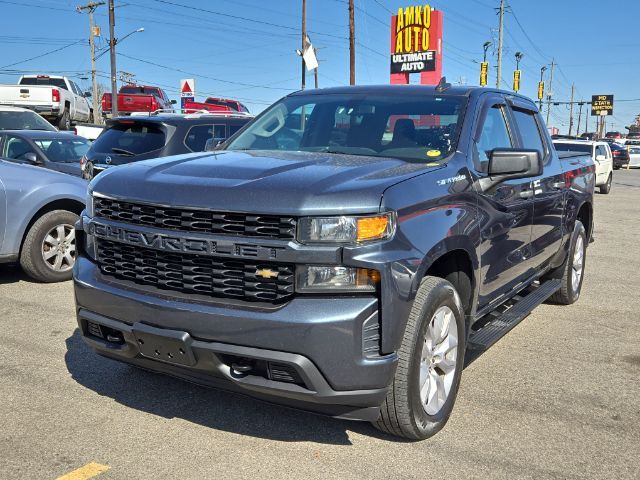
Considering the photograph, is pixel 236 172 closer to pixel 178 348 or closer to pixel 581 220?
pixel 178 348

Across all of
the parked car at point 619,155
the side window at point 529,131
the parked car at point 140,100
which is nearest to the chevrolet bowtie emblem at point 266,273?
the side window at point 529,131

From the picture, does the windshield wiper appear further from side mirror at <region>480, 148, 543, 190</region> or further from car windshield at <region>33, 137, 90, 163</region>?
side mirror at <region>480, 148, 543, 190</region>

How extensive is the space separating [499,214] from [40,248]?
4741mm

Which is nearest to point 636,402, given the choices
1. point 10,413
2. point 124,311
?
point 124,311

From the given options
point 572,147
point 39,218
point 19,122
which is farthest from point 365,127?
point 572,147

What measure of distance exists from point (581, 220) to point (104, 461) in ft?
17.1

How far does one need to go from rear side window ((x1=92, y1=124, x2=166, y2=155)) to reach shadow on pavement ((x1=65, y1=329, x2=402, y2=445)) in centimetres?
457

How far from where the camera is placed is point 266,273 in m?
3.04

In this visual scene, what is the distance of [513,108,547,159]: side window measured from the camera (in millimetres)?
5211

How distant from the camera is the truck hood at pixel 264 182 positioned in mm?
3035

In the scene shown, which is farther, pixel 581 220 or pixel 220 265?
pixel 581 220

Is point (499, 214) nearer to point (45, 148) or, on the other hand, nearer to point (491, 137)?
point (491, 137)

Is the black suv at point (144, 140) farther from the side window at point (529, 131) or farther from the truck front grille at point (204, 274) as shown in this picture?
the truck front grille at point (204, 274)

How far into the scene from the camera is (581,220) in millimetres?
6852
